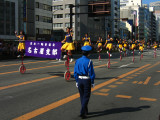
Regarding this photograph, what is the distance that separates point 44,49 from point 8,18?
35.6m

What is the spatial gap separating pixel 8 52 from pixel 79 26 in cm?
5021

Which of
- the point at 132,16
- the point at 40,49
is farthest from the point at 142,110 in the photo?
the point at 132,16

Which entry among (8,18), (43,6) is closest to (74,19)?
(43,6)

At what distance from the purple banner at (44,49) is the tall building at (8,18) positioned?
31748 millimetres

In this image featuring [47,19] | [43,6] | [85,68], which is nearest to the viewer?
[85,68]

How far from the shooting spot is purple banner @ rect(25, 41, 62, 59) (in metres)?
10.9

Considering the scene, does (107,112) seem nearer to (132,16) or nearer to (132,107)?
(132,107)

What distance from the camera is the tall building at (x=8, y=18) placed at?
42500 mm

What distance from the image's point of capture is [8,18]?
44.0 metres

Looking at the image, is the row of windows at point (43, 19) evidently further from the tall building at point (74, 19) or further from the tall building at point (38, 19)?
the tall building at point (74, 19)

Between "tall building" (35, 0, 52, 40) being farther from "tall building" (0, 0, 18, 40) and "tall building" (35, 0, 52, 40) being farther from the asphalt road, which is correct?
the asphalt road

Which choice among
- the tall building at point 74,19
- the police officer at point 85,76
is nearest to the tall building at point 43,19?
the tall building at point 74,19

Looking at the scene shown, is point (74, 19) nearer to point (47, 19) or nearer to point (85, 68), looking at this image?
point (47, 19)

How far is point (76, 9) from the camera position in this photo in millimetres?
71625
